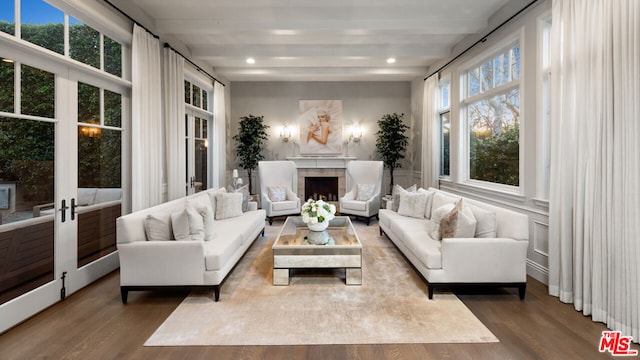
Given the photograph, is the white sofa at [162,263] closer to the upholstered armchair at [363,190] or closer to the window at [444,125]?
the upholstered armchair at [363,190]

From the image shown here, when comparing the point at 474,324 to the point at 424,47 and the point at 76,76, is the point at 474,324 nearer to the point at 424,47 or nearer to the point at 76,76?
the point at 76,76

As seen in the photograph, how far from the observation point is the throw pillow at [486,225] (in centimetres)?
337

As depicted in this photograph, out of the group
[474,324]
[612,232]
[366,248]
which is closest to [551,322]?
[474,324]

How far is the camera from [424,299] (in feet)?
10.5

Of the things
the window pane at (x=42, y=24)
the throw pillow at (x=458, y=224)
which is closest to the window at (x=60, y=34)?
the window pane at (x=42, y=24)

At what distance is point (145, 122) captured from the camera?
419 cm

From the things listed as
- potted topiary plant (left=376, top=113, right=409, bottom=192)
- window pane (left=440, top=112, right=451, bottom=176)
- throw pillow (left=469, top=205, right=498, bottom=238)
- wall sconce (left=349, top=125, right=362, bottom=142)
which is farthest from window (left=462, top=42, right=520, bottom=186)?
wall sconce (left=349, top=125, right=362, bottom=142)

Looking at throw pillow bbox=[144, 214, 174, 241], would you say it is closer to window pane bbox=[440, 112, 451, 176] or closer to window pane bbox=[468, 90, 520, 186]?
window pane bbox=[468, 90, 520, 186]

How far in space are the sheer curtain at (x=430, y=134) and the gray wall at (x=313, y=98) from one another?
137 cm

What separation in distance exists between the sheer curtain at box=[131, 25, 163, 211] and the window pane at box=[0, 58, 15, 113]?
1.38 meters

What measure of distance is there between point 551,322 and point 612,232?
0.87 m

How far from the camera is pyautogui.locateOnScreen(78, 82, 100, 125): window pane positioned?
11.2ft

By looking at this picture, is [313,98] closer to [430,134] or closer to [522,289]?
[430,134]

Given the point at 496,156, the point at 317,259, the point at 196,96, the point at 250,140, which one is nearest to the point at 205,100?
the point at 196,96
